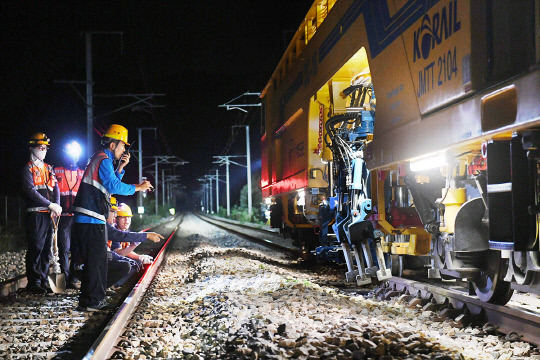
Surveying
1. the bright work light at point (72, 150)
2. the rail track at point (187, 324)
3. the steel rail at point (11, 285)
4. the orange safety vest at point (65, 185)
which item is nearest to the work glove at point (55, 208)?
the orange safety vest at point (65, 185)

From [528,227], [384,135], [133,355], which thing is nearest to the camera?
[528,227]

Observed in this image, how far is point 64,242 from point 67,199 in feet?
2.22

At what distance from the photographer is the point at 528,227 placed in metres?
3.77

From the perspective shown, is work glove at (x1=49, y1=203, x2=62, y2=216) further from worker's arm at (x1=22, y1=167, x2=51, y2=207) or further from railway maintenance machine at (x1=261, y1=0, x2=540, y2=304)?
railway maintenance machine at (x1=261, y1=0, x2=540, y2=304)

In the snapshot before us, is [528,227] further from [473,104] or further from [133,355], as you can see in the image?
[133,355]

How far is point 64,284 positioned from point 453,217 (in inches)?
205

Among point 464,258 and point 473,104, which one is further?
point 464,258

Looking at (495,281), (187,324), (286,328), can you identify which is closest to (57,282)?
(187,324)

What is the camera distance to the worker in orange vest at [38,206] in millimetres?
7379

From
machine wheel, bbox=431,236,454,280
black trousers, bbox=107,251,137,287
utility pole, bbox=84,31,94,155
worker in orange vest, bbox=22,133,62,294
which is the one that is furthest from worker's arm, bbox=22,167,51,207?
utility pole, bbox=84,31,94,155

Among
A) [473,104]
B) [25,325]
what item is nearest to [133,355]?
[25,325]

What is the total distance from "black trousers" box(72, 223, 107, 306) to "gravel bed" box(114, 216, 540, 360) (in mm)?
560

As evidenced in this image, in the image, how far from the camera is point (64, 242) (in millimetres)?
8109

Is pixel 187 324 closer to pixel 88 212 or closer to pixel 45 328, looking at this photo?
pixel 45 328
